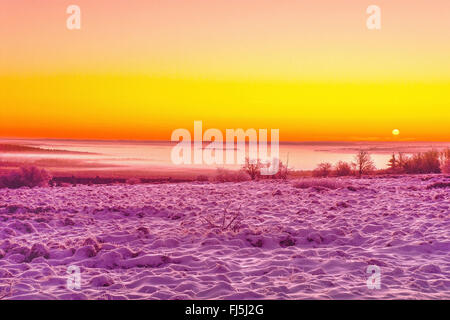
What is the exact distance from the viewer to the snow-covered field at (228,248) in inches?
290

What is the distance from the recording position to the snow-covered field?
7.38 metres

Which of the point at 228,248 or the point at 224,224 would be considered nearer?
the point at 228,248

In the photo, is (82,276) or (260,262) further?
(260,262)

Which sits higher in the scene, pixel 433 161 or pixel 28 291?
pixel 433 161

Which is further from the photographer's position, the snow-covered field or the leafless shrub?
the leafless shrub

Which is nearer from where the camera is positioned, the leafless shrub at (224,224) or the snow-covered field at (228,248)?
the snow-covered field at (228,248)

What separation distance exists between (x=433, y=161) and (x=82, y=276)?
107ft

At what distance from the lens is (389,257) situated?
9266 mm

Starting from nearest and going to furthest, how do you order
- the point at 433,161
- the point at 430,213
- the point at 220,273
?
1. the point at 220,273
2. the point at 430,213
3. the point at 433,161

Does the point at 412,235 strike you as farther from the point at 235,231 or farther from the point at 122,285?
the point at 122,285

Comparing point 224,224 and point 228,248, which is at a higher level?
point 224,224

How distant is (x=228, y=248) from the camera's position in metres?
10.2
